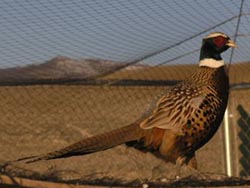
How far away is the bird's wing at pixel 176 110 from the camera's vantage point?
4.66 meters

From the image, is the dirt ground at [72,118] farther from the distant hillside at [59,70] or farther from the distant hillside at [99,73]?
the distant hillside at [59,70]

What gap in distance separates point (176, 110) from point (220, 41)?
2.46 feet

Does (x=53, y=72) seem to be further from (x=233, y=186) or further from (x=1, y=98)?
(x=233, y=186)

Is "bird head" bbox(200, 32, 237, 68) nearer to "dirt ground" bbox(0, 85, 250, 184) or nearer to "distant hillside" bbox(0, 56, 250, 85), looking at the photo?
"distant hillside" bbox(0, 56, 250, 85)

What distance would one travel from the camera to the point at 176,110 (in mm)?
4684

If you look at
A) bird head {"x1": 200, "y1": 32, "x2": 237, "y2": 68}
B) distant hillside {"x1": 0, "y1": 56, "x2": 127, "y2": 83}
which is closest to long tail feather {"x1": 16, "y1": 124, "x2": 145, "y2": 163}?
bird head {"x1": 200, "y1": 32, "x2": 237, "y2": 68}

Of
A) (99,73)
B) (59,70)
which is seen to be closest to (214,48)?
(59,70)

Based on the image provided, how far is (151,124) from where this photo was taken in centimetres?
468

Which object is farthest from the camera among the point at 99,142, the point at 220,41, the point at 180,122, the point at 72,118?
the point at 72,118

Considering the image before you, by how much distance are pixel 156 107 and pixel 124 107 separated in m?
5.03

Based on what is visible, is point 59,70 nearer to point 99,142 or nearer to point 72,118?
point 99,142

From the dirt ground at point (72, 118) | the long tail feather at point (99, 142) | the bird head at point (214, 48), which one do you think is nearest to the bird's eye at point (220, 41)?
the bird head at point (214, 48)

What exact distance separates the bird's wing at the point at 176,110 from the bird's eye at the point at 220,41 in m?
0.54

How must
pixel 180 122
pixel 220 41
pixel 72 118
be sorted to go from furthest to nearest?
pixel 72 118, pixel 220 41, pixel 180 122
